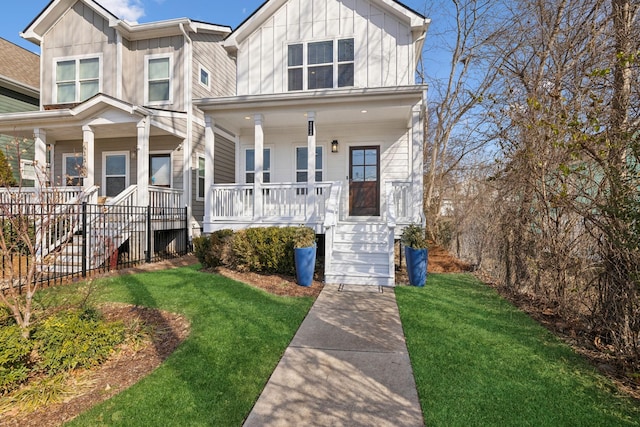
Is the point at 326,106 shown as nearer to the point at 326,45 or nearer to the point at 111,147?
the point at 326,45

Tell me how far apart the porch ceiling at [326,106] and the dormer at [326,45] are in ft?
3.63

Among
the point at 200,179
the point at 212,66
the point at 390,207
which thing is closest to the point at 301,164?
the point at 390,207

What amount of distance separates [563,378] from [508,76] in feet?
17.8

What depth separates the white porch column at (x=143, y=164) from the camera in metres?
8.81

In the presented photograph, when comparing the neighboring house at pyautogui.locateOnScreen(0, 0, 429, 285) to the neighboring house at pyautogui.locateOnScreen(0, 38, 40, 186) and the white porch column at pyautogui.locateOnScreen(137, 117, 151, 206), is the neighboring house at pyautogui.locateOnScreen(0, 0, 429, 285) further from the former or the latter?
the neighboring house at pyautogui.locateOnScreen(0, 38, 40, 186)

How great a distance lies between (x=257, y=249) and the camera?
6609mm

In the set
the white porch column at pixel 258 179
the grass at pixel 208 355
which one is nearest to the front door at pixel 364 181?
the white porch column at pixel 258 179

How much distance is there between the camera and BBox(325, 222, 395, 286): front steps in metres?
6.28

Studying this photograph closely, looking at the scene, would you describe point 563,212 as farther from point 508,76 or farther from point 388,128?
point 388,128

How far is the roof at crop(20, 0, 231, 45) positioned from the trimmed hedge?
7613mm

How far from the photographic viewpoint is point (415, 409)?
2.47 metres

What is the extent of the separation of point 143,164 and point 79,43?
615cm

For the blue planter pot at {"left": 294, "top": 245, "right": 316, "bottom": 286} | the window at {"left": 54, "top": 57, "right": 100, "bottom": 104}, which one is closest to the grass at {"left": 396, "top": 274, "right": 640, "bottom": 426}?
the blue planter pot at {"left": 294, "top": 245, "right": 316, "bottom": 286}

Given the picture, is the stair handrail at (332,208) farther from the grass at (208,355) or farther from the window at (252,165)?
the window at (252,165)
